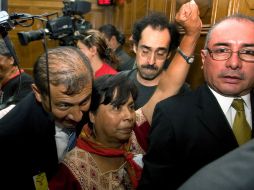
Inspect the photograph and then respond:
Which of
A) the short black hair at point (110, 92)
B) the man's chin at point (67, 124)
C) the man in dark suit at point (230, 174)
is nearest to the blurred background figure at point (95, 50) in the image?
the short black hair at point (110, 92)

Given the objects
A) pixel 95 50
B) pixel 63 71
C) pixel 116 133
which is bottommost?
pixel 116 133

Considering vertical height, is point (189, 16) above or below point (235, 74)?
above

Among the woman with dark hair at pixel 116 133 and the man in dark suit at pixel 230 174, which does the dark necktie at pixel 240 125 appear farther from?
the man in dark suit at pixel 230 174

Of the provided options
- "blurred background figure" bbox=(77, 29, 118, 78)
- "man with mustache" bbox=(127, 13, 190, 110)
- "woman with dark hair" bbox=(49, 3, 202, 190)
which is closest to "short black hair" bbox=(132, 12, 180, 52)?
"man with mustache" bbox=(127, 13, 190, 110)

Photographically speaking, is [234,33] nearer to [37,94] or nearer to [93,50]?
[37,94]

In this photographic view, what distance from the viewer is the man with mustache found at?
1964mm

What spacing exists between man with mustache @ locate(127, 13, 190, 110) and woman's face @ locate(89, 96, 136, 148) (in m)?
0.51

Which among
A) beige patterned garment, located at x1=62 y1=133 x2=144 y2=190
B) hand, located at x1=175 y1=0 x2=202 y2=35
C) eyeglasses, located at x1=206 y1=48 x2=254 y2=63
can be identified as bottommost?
beige patterned garment, located at x1=62 y1=133 x2=144 y2=190

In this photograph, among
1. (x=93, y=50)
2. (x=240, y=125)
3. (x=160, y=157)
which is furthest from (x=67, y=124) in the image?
(x=93, y=50)

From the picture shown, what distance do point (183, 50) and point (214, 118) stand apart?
0.30 m

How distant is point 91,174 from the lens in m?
1.24

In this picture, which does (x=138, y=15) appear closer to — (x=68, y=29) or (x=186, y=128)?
(x=68, y=29)

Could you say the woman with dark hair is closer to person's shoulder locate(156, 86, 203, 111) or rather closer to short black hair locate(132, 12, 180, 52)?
person's shoulder locate(156, 86, 203, 111)

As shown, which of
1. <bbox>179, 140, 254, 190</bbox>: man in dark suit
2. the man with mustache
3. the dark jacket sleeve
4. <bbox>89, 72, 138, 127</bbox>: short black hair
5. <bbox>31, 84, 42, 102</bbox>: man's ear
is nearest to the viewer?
<bbox>179, 140, 254, 190</bbox>: man in dark suit
